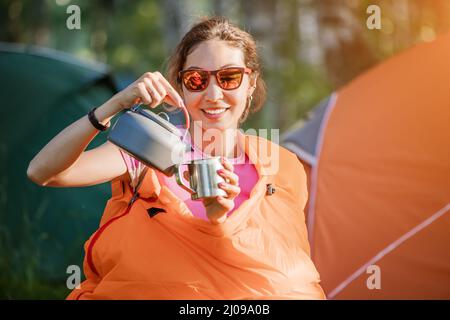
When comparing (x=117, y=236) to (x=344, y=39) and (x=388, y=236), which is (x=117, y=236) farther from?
(x=344, y=39)

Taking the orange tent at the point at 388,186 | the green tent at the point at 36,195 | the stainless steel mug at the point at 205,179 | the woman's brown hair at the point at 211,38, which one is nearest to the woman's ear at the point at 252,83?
the woman's brown hair at the point at 211,38

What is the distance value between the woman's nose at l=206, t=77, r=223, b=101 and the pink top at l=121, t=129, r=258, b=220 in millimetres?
127

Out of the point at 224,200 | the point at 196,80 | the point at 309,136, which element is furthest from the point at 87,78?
the point at 224,200

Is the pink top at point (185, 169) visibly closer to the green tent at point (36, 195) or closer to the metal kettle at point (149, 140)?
the metal kettle at point (149, 140)

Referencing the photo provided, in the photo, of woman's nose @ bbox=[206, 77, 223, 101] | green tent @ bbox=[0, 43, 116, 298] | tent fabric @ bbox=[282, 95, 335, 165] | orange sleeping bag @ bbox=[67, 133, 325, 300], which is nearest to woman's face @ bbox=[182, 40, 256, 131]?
woman's nose @ bbox=[206, 77, 223, 101]

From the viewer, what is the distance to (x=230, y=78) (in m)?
1.96

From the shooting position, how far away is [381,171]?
Result: 9.51ft

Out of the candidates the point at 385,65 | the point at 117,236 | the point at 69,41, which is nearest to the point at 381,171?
the point at 385,65

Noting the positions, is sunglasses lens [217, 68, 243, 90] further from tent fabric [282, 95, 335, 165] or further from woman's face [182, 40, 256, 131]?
tent fabric [282, 95, 335, 165]

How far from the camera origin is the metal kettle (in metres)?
1.68

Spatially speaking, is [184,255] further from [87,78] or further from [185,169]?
[87,78]

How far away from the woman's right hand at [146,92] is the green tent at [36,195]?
1.53m

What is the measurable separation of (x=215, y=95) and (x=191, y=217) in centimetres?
32

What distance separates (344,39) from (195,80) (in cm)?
407
